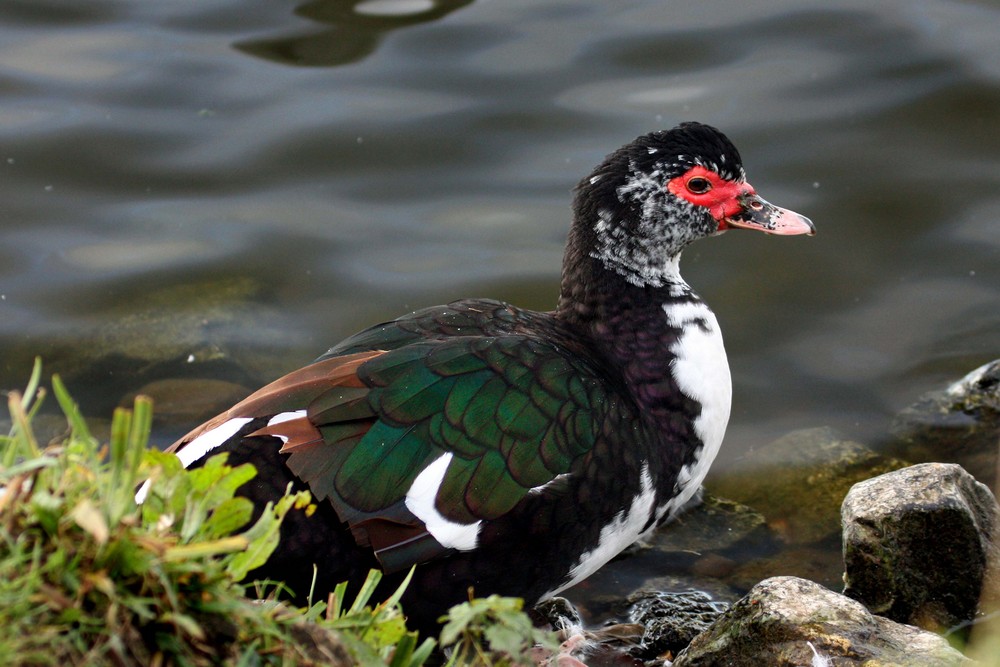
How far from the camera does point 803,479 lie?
510cm

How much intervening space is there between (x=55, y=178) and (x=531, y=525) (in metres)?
4.88

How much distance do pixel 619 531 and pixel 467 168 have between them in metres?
4.01

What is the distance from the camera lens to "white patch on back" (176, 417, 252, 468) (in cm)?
329

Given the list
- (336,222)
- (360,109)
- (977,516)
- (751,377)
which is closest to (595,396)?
(977,516)

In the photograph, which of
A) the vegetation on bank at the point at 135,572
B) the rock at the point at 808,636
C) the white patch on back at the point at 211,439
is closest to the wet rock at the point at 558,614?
the rock at the point at 808,636

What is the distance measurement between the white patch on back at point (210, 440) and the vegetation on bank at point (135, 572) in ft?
3.90

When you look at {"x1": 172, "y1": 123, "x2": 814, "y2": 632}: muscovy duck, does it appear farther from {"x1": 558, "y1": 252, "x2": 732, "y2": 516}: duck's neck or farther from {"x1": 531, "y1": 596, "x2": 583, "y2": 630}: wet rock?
{"x1": 531, "y1": 596, "x2": 583, "y2": 630}: wet rock

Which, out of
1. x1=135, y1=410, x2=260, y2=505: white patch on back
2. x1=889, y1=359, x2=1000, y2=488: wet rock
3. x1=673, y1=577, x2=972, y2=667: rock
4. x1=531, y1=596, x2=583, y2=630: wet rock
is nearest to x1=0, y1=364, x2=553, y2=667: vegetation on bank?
x1=135, y1=410, x2=260, y2=505: white patch on back

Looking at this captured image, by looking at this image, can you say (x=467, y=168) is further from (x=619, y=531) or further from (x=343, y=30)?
(x=619, y=531)

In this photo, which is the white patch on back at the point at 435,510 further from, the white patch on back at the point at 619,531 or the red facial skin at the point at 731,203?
the red facial skin at the point at 731,203

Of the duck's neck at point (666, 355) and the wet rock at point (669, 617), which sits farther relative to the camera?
the wet rock at point (669, 617)

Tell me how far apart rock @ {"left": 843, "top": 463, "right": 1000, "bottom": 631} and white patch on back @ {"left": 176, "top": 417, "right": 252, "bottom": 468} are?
207 centimetres

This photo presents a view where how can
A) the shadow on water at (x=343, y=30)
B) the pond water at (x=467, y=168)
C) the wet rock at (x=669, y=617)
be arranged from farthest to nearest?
the shadow on water at (x=343, y=30) < the pond water at (x=467, y=168) < the wet rock at (x=669, y=617)

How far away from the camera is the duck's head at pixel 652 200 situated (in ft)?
13.3
